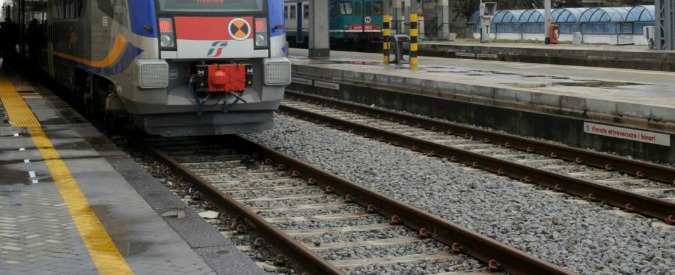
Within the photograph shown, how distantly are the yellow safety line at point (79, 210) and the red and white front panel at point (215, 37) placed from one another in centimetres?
196

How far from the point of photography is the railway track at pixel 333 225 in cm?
683

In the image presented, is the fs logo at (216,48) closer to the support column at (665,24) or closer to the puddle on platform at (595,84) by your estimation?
the puddle on platform at (595,84)

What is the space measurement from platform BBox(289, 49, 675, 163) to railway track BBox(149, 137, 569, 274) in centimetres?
436

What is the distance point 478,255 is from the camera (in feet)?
23.0

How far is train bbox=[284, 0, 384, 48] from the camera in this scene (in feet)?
146

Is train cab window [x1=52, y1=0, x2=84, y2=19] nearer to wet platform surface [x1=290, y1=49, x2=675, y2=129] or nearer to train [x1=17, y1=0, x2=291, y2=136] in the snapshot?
Result: train [x1=17, y1=0, x2=291, y2=136]

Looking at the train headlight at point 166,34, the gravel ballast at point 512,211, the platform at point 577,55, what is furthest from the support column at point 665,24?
the train headlight at point 166,34

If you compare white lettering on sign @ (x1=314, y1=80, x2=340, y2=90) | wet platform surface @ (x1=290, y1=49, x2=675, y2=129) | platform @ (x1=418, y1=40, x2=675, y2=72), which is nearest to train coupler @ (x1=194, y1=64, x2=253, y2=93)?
wet platform surface @ (x1=290, y1=49, x2=675, y2=129)

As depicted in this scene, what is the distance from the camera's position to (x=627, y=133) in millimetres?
12625

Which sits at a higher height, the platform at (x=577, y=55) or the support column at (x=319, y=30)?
the support column at (x=319, y=30)

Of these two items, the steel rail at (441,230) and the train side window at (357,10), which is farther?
the train side window at (357,10)

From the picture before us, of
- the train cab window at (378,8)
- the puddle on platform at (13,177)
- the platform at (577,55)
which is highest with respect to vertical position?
the train cab window at (378,8)

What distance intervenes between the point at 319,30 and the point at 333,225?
24.3 metres

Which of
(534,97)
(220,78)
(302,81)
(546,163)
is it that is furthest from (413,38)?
(220,78)
